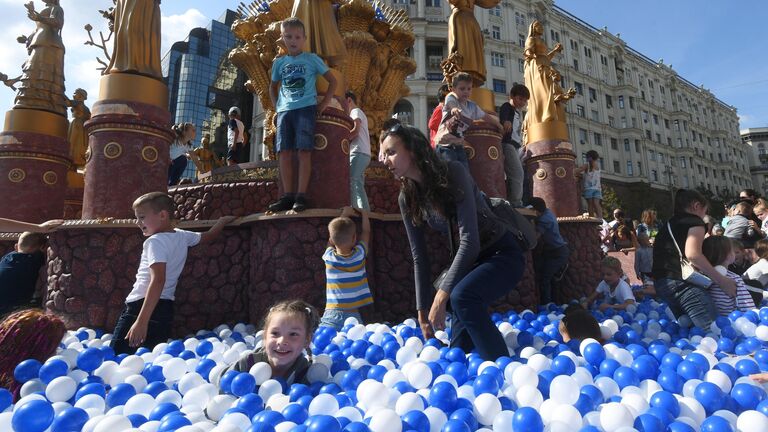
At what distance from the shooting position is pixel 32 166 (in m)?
6.58

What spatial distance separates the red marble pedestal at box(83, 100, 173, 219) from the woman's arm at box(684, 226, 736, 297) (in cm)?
509

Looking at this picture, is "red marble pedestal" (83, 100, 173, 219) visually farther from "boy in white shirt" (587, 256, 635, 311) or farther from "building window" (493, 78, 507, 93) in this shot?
"building window" (493, 78, 507, 93)

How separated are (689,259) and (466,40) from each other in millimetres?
4161

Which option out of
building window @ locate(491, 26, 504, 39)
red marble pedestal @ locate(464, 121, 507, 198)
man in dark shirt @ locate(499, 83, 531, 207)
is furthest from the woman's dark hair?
building window @ locate(491, 26, 504, 39)

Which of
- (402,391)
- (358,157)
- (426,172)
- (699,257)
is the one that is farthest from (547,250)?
(402,391)

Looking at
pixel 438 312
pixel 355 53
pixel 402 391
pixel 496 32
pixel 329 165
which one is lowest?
pixel 402 391

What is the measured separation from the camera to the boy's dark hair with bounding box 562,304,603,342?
3.35 m

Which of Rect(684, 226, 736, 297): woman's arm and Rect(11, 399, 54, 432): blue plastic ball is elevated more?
Rect(684, 226, 736, 297): woman's arm

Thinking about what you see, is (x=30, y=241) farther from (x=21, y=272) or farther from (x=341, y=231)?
(x=341, y=231)

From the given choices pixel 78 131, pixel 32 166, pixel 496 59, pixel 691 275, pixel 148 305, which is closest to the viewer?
pixel 148 305

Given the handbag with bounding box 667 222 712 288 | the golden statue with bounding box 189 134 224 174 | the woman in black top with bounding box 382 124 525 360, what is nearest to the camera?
the woman in black top with bounding box 382 124 525 360

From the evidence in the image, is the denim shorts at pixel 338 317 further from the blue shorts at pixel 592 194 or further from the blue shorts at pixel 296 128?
the blue shorts at pixel 592 194

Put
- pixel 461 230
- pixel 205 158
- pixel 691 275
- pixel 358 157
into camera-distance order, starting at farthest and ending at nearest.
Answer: pixel 205 158, pixel 358 157, pixel 691 275, pixel 461 230

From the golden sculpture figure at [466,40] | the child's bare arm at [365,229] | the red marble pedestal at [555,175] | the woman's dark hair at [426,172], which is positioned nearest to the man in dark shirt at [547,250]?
the red marble pedestal at [555,175]
